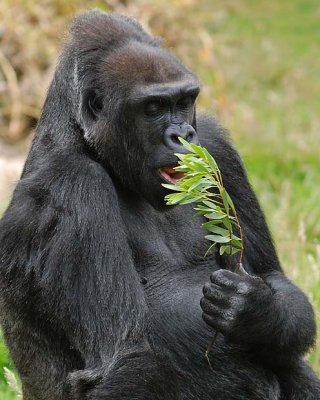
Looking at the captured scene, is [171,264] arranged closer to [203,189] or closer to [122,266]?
[122,266]

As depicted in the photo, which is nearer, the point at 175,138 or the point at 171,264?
the point at 175,138

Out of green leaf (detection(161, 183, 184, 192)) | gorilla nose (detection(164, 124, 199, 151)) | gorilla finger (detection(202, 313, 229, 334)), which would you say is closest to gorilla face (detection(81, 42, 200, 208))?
gorilla nose (detection(164, 124, 199, 151))

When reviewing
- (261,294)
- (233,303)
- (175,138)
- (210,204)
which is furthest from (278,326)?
(175,138)

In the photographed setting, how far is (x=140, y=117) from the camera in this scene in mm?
4117

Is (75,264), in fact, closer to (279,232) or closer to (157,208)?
(157,208)

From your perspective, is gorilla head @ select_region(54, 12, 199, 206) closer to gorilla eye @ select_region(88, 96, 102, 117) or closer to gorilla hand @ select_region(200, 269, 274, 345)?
gorilla eye @ select_region(88, 96, 102, 117)

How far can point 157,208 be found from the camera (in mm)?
4199

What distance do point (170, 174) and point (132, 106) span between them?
12.4 inches

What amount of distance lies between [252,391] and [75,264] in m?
0.98

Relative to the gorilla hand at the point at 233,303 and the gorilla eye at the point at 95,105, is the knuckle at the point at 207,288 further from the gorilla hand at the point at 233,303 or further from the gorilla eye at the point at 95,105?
the gorilla eye at the point at 95,105

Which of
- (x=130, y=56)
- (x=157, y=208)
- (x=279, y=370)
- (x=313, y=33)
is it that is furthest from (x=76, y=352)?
(x=313, y=33)

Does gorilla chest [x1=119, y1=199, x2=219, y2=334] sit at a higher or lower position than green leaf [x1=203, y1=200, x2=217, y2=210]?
lower

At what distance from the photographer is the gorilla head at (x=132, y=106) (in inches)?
161

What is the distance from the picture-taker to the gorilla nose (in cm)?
404
